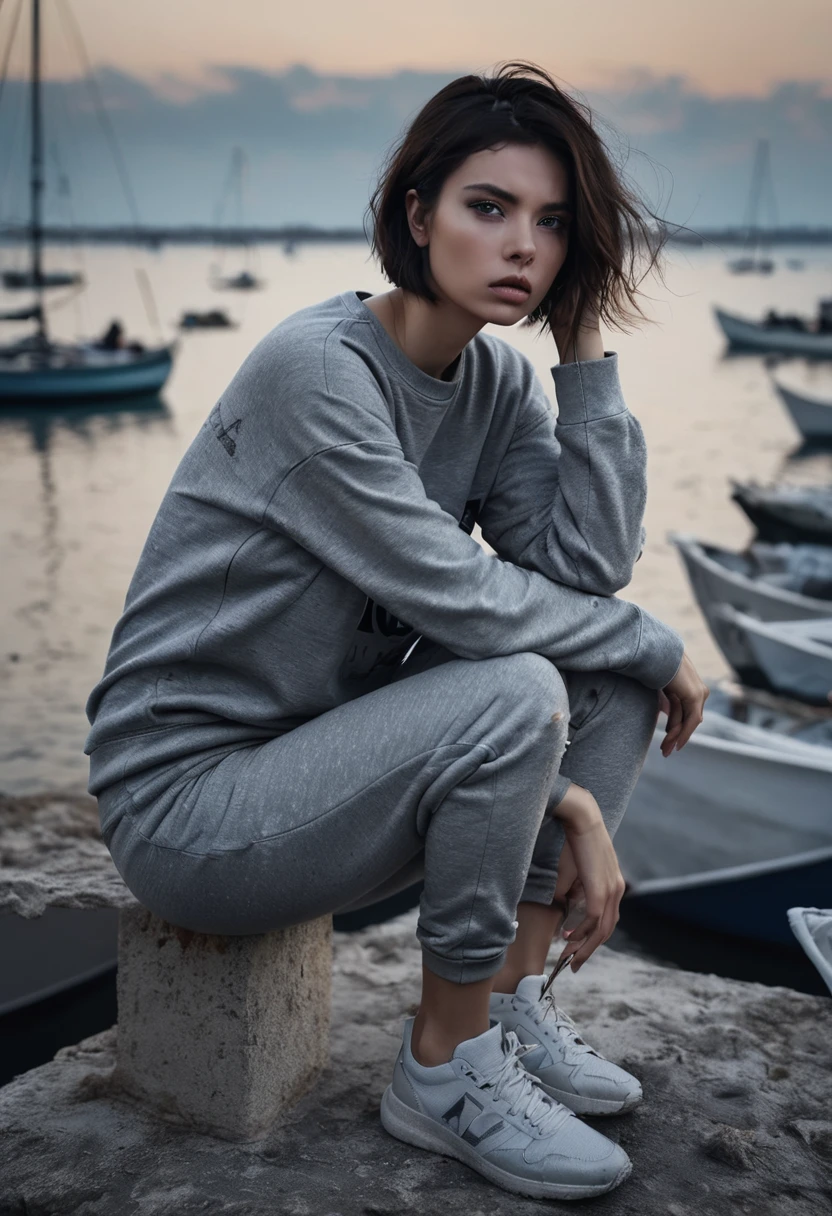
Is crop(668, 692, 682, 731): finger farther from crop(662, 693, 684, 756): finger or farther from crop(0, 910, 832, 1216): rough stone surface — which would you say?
crop(0, 910, 832, 1216): rough stone surface

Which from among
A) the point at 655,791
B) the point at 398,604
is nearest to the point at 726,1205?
the point at 398,604

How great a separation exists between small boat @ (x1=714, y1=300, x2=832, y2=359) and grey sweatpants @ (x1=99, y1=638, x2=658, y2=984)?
24715 mm

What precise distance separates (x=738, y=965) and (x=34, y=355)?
59.7 feet

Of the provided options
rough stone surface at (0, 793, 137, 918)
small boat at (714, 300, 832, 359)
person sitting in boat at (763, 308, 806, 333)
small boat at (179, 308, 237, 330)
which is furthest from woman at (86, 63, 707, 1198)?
small boat at (179, 308, 237, 330)

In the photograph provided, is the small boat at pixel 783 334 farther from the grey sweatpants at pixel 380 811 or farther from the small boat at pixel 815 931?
the grey sweatpants at pixel 380 811

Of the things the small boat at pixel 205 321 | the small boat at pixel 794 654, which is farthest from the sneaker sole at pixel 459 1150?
the small boat at pixel 205 321

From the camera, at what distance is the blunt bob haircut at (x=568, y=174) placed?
5.23 feet

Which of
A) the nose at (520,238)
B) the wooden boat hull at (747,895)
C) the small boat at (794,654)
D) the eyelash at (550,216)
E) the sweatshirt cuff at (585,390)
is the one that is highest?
the eyelash at (550,216)

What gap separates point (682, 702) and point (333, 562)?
551 mm

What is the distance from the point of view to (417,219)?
5.47ft

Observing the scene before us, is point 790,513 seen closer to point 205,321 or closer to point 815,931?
point 815,931

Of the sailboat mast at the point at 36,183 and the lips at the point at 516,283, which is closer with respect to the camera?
the lips at the point at 516,283

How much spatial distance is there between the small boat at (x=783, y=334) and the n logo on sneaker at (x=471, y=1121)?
24.7 m

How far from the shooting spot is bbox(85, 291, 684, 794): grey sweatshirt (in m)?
1.53
